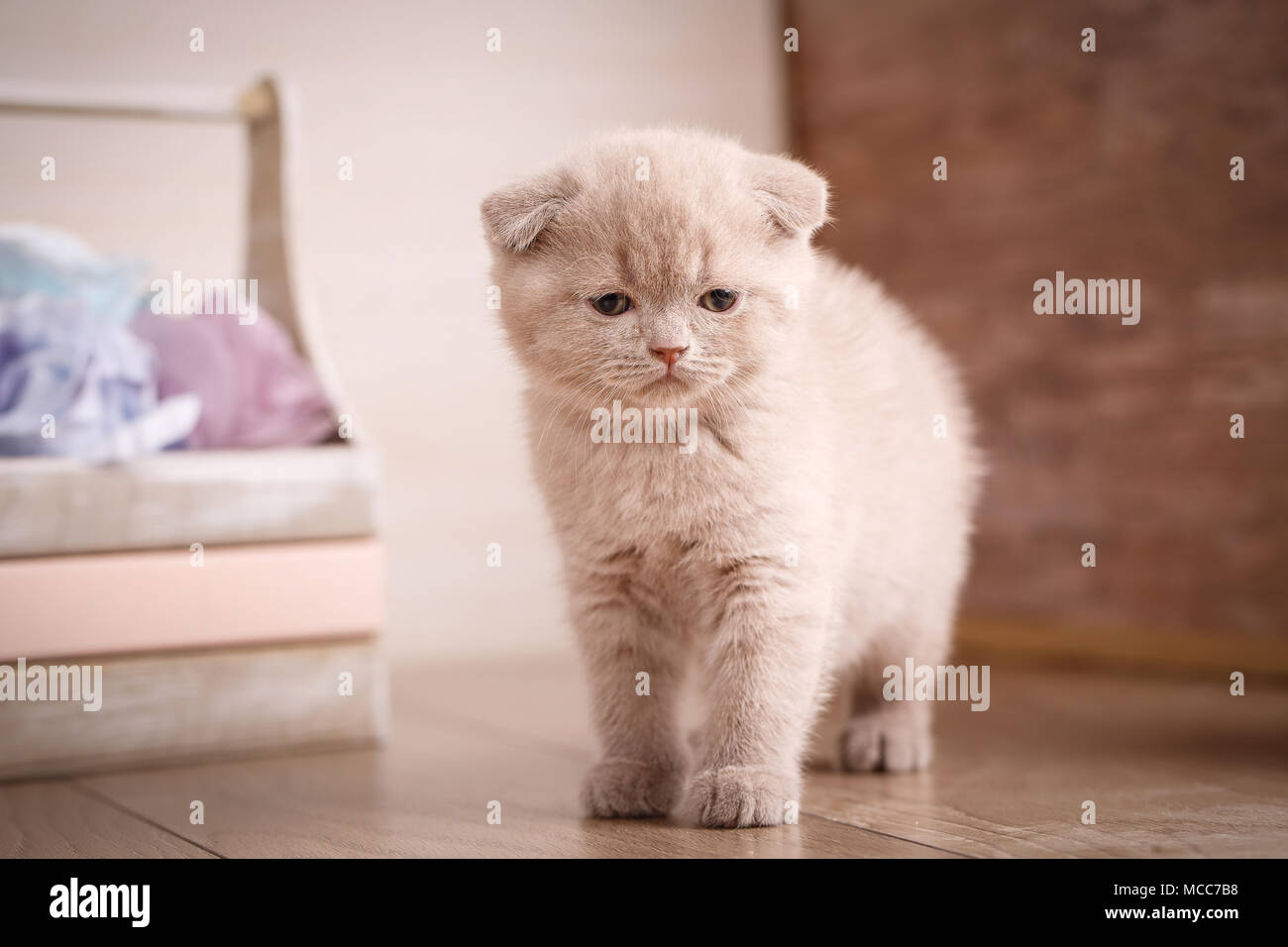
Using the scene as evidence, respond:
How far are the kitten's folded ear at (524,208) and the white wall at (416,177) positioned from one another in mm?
1100

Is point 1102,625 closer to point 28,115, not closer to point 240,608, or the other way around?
point 240,608

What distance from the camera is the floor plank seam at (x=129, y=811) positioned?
4.48 ft

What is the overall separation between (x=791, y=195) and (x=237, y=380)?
0.94m

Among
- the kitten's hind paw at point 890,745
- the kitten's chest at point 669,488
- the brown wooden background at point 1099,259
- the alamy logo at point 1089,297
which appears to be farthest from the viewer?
the alamy logo at point 1089,297

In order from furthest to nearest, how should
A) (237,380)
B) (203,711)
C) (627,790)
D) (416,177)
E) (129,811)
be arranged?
(416,177) → (237,380) → (203,711) → (129,811) → (627,790)

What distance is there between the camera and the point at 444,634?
9.13ft

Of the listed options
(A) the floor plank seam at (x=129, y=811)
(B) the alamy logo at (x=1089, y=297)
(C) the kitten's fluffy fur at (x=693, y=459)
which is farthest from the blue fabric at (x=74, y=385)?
(B) the alamy logo at (x=1089, y=297)

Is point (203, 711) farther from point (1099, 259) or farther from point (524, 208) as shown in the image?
point (1099, 259)

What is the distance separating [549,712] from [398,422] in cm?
81

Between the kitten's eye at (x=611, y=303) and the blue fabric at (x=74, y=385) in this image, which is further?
the blue fabric at (x=74, y=385)

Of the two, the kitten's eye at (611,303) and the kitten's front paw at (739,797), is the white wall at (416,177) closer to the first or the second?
the kitten's eye at (611,303)

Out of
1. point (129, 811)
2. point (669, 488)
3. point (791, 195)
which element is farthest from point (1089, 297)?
point (129, 811)

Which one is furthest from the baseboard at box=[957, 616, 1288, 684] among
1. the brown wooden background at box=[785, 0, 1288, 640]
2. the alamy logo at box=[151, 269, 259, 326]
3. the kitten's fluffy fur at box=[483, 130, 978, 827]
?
A: the alamy logo at box=[151, 269, 259, 326]

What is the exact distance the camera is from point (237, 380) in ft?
6.46
